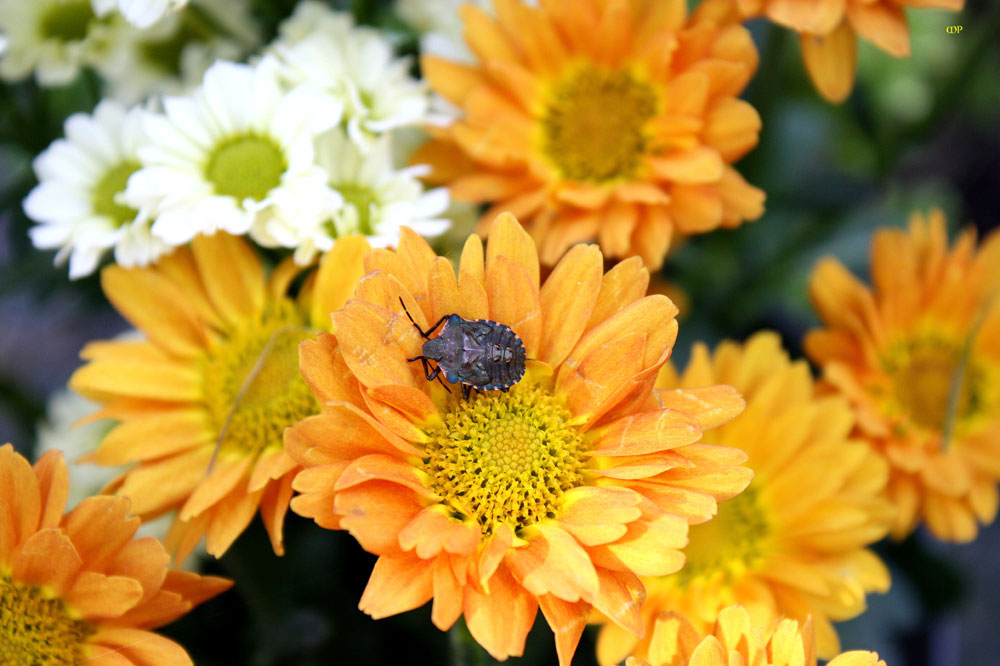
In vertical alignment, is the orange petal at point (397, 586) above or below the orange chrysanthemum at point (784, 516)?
above

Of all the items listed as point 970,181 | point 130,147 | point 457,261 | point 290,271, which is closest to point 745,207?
point 457,261

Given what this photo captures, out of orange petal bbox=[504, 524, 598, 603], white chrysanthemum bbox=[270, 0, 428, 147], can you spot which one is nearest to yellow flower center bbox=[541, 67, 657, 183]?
white chrysanthemum bbox=[270, 0, 428, 147]

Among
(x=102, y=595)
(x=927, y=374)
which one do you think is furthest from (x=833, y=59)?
(x=102, y=595)

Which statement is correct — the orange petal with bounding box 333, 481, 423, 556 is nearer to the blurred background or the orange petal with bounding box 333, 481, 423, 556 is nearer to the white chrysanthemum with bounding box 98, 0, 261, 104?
the blurred background

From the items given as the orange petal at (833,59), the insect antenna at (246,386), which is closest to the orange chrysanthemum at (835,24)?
the orange petal at (833,59)

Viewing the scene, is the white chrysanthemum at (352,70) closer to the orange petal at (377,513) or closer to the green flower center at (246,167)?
the green flower center at (246,167)
